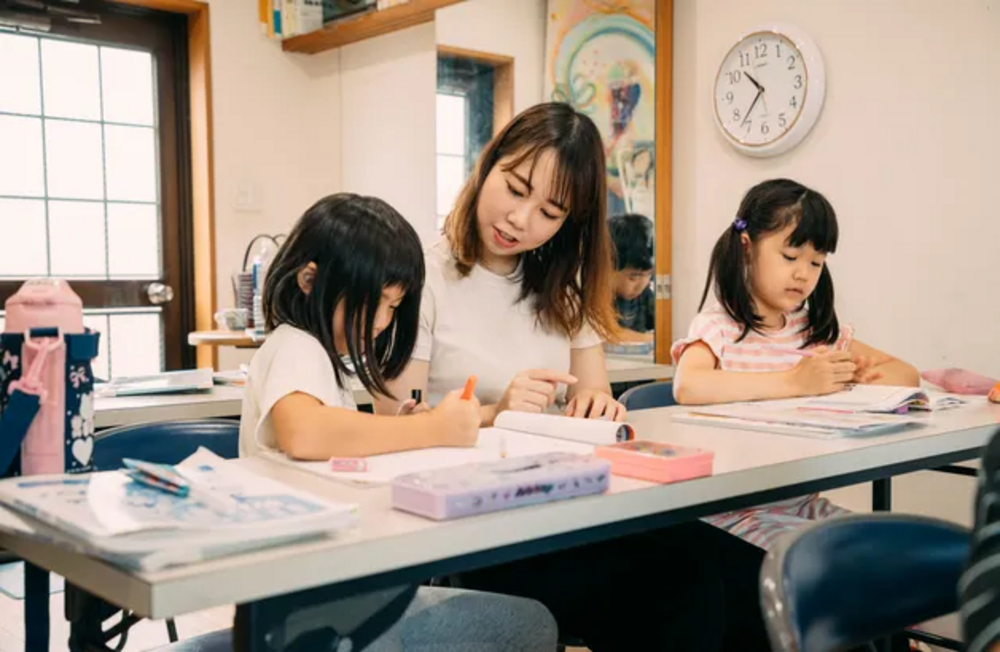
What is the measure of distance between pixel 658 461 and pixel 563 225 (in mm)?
826

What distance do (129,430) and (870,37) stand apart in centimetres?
223

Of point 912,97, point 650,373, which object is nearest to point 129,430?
point 650,373

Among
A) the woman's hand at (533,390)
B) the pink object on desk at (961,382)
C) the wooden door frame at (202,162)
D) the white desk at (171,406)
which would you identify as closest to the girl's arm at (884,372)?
the pink object on desk at (961,382)

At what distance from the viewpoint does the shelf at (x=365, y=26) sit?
371 centimetres

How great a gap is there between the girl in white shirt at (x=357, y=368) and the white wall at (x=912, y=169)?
1.68 meters

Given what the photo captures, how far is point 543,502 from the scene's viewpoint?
2.95 feet

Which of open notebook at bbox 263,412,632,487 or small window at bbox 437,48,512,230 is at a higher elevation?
small window at bbox 437,48,512,230

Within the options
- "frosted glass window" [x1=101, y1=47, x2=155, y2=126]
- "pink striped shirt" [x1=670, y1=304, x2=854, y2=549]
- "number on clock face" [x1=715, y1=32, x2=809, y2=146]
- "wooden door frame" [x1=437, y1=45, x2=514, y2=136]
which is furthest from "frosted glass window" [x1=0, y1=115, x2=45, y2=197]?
"pink striped shirt" [x1=670, y1=304, x2=854, y2=549]

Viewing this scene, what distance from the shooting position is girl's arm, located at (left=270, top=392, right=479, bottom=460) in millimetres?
1127

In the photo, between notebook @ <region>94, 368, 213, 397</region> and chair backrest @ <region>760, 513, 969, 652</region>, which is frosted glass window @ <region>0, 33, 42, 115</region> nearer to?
notebook @ <region>94, 368, 213, 397</region>

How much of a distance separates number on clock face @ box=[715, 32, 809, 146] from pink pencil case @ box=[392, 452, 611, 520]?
2.23m

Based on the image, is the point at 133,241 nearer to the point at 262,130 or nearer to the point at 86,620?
the point at 262,130

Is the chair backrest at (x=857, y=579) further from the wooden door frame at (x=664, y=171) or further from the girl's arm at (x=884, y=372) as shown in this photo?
the wooden door frame at (x=664, y=171)

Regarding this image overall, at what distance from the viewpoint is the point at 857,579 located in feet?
2.94
